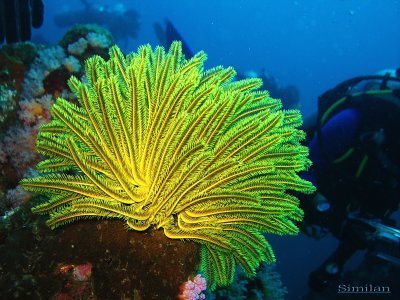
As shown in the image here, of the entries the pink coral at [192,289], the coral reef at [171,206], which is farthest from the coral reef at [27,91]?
the pink coral at [192,289]

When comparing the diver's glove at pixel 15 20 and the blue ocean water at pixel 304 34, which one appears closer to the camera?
the diver's glove at pixel 15 20

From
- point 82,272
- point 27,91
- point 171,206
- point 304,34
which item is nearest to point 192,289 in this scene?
point 171,206

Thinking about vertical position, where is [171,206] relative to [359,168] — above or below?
below

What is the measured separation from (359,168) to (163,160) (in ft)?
14.1

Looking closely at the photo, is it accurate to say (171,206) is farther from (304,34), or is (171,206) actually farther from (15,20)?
(304,34)

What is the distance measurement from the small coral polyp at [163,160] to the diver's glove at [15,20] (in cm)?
340

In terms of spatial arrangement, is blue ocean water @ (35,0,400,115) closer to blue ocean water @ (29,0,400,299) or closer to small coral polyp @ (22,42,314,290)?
blue ocean water @ (29,0,400,299)

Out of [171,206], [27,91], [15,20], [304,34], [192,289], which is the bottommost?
[192,289]

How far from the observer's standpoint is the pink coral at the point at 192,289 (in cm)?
257

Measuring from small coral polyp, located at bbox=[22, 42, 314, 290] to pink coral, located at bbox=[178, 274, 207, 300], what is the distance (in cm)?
30

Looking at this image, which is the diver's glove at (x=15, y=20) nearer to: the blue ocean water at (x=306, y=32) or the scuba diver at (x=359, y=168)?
the scuba diver at (x=359, y=168)

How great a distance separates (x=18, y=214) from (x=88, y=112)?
59.5 inches

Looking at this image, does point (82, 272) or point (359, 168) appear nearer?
point (82, 272)

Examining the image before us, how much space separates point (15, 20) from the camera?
5145 millimetres
